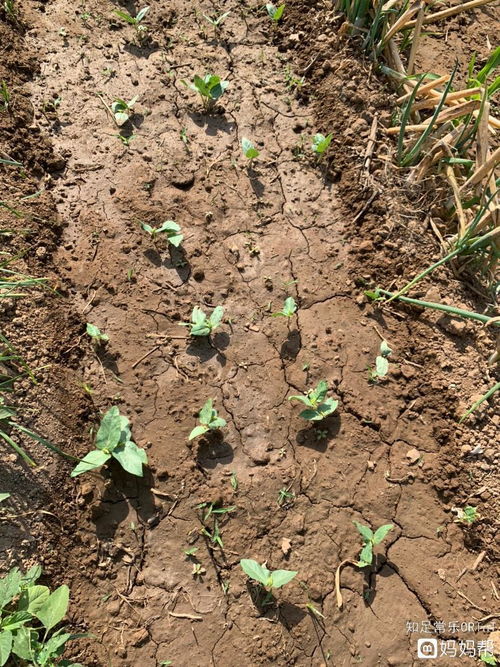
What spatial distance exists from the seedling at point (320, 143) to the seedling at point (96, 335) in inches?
61.4

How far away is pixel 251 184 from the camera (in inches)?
113

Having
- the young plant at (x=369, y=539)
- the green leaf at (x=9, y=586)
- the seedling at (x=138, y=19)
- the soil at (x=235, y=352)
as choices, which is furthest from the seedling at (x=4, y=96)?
the young plant at (x=369, y=539)

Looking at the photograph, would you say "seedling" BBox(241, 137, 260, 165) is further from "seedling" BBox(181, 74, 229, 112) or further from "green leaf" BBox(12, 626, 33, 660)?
"green leaf" BBox(12, 626, 33, 660)

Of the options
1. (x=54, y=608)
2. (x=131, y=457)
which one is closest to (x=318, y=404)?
(x=131, y=457)

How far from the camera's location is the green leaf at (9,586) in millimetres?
1833

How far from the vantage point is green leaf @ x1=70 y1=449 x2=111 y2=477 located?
212 cm

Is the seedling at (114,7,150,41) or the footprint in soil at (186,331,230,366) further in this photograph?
the seedling at (114,7,150,41)

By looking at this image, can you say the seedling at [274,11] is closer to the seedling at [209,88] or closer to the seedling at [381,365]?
the seedling at [209,88]

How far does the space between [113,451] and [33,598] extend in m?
0.61

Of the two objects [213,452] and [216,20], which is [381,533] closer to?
[213,452]

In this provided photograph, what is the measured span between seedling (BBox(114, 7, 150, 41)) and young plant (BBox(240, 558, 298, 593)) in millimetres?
3028

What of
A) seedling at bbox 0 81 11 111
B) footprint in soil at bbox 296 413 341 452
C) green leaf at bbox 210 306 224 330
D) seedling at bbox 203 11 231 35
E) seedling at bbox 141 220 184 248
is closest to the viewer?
footprint in soil at bbox 296 413 341 452

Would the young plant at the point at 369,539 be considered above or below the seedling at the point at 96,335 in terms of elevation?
below

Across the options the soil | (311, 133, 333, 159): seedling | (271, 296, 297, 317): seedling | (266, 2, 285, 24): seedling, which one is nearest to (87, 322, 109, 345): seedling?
the soil
